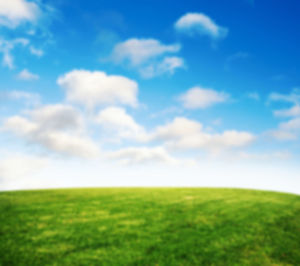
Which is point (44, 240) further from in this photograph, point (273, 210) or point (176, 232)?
point (273, 210)

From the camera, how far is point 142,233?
12.0 metres

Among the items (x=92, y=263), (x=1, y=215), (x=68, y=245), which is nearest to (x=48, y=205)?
(x=1, y=215)

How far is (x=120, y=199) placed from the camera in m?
18.9

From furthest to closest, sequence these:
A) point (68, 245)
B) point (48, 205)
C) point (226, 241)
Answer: point (48, 205)
point (226, 241)
point (68, 245)

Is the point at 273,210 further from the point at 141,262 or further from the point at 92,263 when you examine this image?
the point at 92,263

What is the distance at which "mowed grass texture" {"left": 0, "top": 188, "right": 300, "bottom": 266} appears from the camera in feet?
32.3

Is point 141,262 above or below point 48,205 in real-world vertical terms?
below

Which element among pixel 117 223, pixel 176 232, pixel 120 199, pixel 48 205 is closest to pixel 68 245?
pixel 117 223

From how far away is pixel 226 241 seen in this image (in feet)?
39.0

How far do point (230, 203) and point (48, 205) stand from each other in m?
13.6

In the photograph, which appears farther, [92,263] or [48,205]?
[48,205]

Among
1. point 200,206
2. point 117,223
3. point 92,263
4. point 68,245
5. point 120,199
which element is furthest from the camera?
point 120,199

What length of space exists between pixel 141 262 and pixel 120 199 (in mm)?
9601

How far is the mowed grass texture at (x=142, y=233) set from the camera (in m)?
9.86
